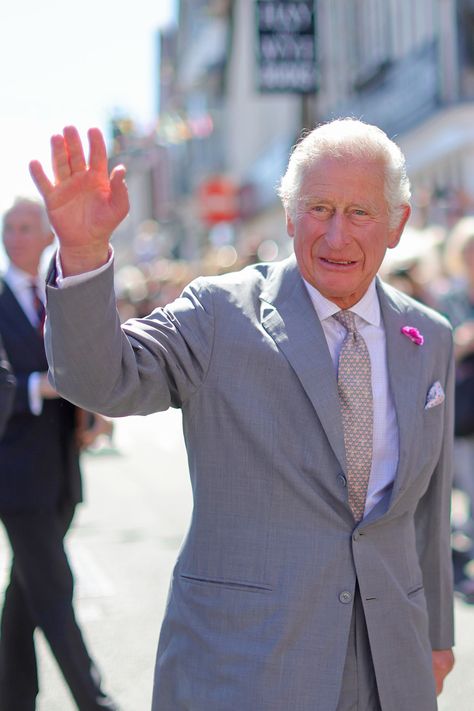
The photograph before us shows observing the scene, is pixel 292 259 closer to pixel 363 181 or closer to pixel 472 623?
pixel 363 181

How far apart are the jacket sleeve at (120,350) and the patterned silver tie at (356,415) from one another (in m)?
0.35

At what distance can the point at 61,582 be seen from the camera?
4414mm

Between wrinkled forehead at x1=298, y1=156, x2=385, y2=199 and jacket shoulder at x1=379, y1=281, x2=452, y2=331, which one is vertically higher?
wrinkled forehead at x1=298, y1=156, x2=385, y2=199

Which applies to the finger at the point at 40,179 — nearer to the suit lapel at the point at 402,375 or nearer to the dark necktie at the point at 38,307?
the suit lapel at the point at 402,375

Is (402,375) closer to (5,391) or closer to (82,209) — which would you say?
(82,209)

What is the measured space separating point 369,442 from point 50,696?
2815 millimetres

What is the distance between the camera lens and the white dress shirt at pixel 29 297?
4.46 m

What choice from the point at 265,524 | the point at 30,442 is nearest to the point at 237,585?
the point at 265,524

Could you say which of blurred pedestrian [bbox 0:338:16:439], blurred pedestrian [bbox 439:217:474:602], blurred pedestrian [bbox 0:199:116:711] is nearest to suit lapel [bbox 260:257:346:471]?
blurred pedestrian [bbox 0:338:16:439]

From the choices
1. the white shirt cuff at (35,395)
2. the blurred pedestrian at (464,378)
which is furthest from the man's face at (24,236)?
the blurred pedestrian at (464,378)

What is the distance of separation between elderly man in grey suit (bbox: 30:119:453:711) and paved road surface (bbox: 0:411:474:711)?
2312 millimetres

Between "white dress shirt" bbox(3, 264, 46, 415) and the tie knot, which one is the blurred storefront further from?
the tie knot

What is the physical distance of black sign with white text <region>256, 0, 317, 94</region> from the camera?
1805 cm

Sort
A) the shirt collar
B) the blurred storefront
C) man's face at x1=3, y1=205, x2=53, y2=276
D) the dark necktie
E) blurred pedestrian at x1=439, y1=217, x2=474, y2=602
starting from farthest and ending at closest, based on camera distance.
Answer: the blurred storefront < blurred pedestrian at x1=439, y1=217, x2=474, y2=602 < man's face at x1=3, y1=205, x2=53, y2=276 < the dark necktie < the shirt collar
